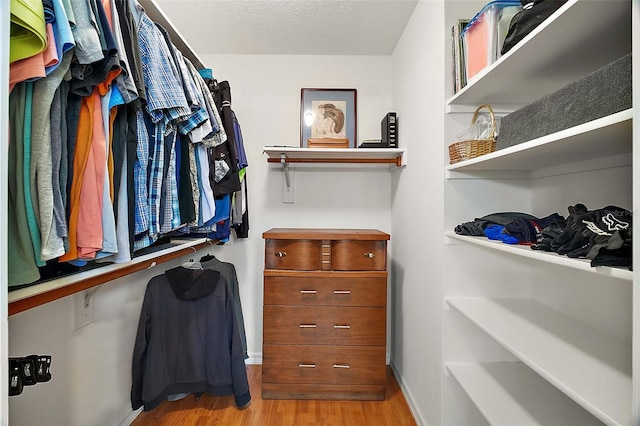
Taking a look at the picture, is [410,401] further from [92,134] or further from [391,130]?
[92,134]

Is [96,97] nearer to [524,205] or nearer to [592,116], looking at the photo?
[592,116]

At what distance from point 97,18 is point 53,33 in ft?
0.56

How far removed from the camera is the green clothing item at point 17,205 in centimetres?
71

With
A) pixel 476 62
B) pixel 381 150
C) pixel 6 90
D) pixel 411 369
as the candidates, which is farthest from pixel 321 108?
pixel 6 90

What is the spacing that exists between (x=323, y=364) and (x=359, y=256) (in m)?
0.65

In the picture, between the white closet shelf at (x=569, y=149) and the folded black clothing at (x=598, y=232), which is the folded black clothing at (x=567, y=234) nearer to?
the folded black clothing at (x=598, y=232)

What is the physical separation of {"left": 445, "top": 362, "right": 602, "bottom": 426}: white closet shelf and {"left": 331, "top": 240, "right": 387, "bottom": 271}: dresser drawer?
71cm

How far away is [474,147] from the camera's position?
1.36 m

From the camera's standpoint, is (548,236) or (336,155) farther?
(336,155)

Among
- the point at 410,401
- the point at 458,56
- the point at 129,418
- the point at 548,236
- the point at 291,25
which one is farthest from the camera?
the point at 291,25

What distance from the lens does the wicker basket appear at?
134cm

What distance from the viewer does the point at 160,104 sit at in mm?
1146

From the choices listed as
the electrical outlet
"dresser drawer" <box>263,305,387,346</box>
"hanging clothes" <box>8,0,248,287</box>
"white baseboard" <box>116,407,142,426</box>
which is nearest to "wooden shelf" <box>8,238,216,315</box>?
"hanging clothes" <box>8,0,248,287</box>

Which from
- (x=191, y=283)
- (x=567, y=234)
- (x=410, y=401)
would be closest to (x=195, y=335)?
(x=191, y=283)
